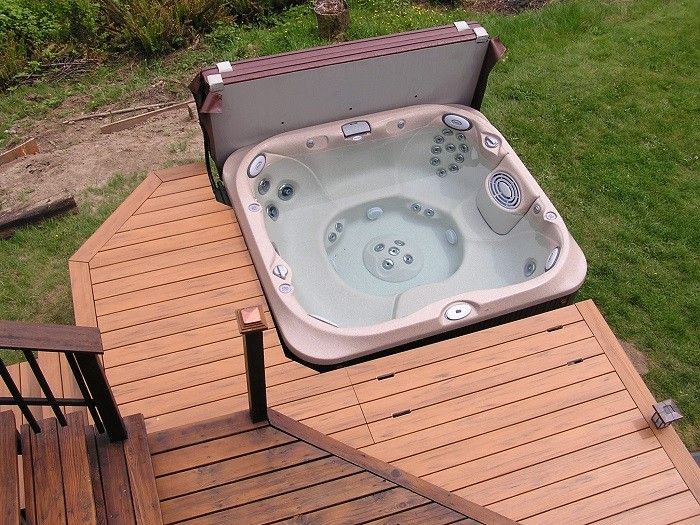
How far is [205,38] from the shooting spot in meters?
6.37

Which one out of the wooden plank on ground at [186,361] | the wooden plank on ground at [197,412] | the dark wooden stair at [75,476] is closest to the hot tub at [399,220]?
the wooden plank on ground at [186,361]

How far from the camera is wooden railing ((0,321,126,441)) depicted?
74.4 inches

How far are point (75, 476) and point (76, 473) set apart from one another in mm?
12

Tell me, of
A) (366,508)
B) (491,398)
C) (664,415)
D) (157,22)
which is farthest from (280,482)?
(157,22)

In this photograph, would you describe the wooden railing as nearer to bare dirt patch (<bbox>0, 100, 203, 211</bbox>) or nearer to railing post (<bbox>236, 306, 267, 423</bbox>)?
railing post (<bbox>236, 306, 267, 423</bbox>)

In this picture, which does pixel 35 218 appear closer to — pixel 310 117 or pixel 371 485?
pixel 310 117

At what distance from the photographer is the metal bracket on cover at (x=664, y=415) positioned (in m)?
3.25

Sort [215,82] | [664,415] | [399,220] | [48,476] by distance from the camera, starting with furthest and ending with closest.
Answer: [399,220], [215,82], [664,415], [48,476]

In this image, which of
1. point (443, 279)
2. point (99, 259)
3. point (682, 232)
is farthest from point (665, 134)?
point (99, 259)

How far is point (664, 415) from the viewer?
3.26 metres

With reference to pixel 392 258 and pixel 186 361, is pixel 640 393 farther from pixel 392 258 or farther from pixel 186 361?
pixel 186 361

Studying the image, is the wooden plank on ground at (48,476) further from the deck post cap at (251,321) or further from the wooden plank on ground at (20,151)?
the wooden plank on ground at (20,151)

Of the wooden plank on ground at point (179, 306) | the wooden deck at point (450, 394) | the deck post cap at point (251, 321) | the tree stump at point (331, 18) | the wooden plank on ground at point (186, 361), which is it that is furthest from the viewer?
the tree stump at point (331, 18)

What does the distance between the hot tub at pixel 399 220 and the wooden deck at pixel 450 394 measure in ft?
0.79
